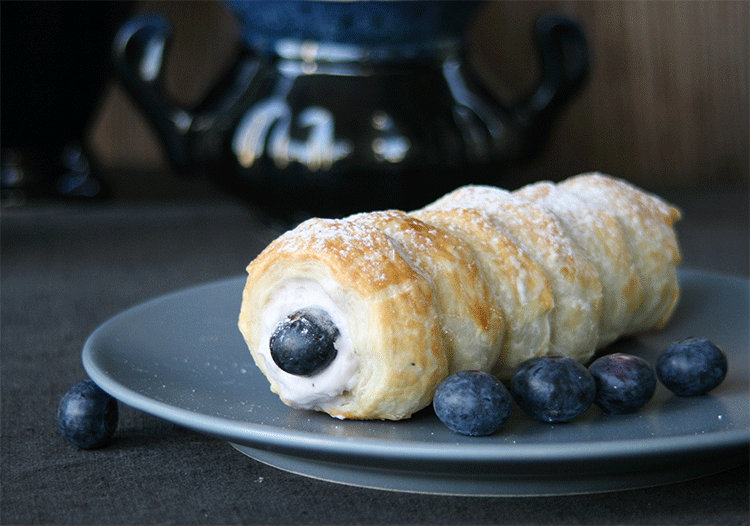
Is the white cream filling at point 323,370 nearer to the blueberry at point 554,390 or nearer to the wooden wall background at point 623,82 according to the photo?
the blueberry at point 554,390

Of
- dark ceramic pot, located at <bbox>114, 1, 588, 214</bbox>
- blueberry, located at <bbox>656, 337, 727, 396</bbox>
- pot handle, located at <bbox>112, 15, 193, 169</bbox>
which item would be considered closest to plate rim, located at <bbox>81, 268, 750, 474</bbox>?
blueberry, located at <bbox>656, 337, 727, 396</bbox>

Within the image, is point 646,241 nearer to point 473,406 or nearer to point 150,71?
point 473,406

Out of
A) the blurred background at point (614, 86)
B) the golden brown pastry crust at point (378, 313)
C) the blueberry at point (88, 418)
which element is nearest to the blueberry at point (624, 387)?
the golden brown pastry crust at point (378, 313)

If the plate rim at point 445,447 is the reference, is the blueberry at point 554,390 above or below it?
below

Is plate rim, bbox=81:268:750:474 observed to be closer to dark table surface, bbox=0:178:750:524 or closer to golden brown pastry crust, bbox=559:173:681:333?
dark table surface, bbox=0:178:750:524

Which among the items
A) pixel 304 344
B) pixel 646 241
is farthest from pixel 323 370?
pixel 646 241

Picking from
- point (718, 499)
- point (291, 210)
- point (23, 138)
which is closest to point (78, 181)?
point (23, 138)

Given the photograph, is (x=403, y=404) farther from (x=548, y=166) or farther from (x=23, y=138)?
(x=548, y=166)
